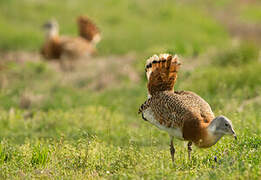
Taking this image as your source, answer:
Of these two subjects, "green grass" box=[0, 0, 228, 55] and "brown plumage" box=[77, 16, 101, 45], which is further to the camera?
"green grass" box=[0, 0, 228, 55]

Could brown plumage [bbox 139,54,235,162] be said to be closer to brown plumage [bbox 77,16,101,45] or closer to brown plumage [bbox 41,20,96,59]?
brown plumage [bbox 41,20,96,59]

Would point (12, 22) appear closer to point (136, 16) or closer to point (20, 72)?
point (136, 16)

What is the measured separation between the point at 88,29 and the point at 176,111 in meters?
9.45

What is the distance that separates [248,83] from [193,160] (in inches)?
193

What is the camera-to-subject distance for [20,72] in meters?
13.1

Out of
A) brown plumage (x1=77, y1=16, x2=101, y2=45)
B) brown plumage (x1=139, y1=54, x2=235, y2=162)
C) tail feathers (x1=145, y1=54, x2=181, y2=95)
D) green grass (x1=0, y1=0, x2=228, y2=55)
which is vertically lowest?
brown plumage (x1=139, y1=54, x2=235, y2=162)

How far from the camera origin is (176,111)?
5.95 metres

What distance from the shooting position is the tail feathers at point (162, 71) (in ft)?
21.8

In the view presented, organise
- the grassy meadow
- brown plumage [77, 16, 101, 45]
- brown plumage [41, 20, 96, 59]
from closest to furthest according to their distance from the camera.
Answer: the grassy meadow, brown plumage [41, 20, 96, 59], brown plumage [77, 16, 101, 45]

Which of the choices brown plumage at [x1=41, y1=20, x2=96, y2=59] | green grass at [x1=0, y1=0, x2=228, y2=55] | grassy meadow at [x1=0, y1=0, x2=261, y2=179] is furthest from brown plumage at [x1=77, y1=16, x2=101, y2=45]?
green grass at [x1=0, y1=0, x2=228, y2=55]

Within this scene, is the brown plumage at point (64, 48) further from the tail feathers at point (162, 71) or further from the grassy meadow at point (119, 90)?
the tail feathers at point (162, 71)

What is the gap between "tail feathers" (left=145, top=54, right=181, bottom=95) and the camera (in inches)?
262

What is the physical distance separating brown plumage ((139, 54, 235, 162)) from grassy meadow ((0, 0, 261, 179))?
0.27 meters

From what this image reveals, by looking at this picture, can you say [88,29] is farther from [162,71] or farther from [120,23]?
[162,71]
